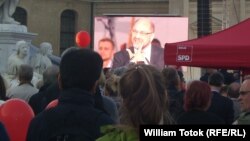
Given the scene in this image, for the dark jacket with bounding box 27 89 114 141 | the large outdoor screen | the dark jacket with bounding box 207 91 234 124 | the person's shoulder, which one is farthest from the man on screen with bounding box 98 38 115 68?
the person's shoulder

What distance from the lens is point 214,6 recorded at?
39.7 meters

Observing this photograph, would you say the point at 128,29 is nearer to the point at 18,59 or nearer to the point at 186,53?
the point at 18,59

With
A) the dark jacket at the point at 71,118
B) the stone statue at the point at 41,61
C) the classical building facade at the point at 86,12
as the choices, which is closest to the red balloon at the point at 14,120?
the dark jacket at the point at 71,118

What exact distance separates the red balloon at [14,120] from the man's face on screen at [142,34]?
66.9 feet

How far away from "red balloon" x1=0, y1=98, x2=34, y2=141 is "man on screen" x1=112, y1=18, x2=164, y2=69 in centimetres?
1905

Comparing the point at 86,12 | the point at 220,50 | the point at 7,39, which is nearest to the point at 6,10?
the point at 7,39

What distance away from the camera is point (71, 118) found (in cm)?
376

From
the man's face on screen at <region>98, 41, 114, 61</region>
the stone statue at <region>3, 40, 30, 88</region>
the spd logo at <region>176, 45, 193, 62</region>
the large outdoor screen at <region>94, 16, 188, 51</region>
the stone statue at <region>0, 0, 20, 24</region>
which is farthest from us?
the large outdoor screen at <region>94, 16, 188, 51</region>

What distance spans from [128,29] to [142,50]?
178cm

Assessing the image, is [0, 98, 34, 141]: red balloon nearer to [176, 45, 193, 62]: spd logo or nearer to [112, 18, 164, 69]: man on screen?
[176, 45, 193, 62]: spd logo

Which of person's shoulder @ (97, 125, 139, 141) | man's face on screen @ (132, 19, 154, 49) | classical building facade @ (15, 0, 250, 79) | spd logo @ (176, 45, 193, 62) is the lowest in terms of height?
person's shoulder @ (97, 125, 139, 141)

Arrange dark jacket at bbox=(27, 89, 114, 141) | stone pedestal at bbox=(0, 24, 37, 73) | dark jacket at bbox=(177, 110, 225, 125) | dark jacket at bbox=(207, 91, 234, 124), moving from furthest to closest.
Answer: stone pedestal at bbox=(0, 24, 37, 73) → dark jacket at bbox=(207, 91, 234, 124) → dark jacket at bbox=(177, 110, 225, 125) → dark jacket at bbox=(27, 89, 114, 141)

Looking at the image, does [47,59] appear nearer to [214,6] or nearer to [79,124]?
[79,124]

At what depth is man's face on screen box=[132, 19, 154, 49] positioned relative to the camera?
84.6ft
